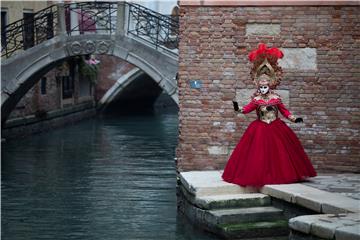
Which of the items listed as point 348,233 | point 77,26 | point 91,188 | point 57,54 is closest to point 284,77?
point 91,188

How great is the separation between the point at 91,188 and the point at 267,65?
3767mm

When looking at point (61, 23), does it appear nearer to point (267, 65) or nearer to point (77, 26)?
point (77, 26)

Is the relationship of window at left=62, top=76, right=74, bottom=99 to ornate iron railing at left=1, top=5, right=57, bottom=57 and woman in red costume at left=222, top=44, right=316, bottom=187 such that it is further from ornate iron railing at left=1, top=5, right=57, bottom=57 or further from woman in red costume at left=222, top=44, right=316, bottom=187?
woman in red costume at left=222, top=44, right=316, bottom=187

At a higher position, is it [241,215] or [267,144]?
[267,144]

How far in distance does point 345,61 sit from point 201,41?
151 centimetres

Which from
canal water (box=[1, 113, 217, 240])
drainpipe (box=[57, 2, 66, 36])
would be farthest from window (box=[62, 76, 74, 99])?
drainpipe (box=[57, 2, 66, 36])

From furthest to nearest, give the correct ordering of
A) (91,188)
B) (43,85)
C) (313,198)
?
(43,85) → (91,188) → (313,198)

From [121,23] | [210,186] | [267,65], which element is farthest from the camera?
[121,23]

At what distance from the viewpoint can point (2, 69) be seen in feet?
56.4

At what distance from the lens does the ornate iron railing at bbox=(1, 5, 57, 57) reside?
17391 mm

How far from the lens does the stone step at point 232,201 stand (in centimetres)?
868

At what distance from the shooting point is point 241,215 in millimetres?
8484

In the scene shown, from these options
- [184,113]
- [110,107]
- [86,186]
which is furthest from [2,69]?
[110,107]

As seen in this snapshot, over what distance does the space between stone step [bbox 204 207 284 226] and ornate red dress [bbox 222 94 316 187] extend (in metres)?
0.44
